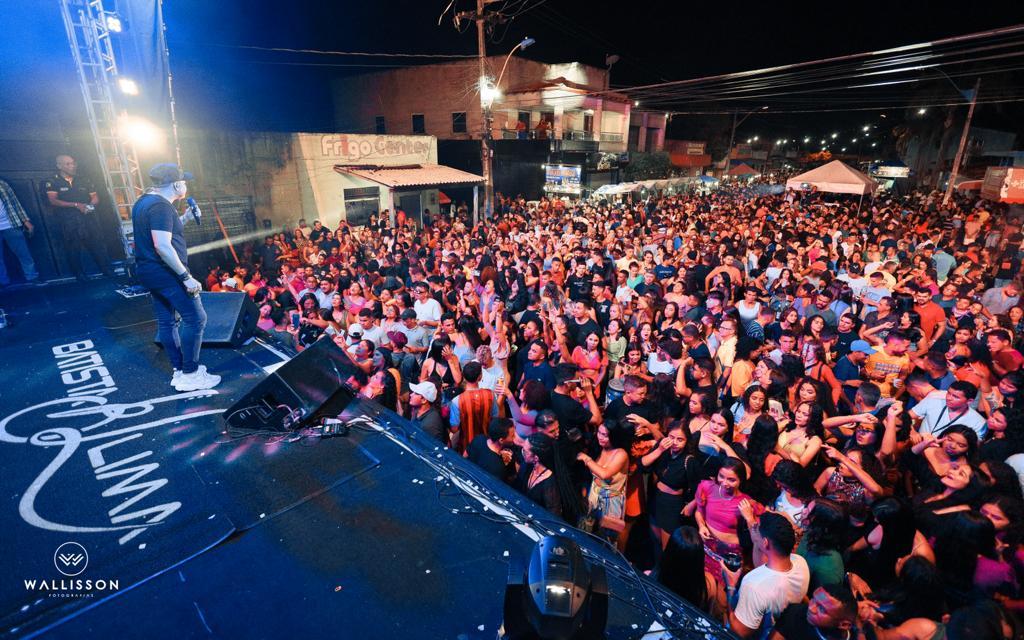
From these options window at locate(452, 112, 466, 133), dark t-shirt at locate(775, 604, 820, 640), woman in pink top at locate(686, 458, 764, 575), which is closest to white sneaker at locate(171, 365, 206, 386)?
woman in pink top at locate(686, 458, 764, 575)

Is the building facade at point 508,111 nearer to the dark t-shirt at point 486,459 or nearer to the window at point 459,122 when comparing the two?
the window at point 459,122

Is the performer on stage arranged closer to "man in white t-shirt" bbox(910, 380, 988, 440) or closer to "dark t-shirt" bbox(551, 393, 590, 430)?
"dark t-shirt" bbox(551, 393, 590, 430)

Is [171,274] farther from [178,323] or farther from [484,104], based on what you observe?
[484,104]

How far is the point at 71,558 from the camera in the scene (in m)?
2.10

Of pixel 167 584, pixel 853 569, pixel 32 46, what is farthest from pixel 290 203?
pixel 853 569

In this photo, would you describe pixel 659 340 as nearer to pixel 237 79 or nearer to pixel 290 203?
pixel 290 203

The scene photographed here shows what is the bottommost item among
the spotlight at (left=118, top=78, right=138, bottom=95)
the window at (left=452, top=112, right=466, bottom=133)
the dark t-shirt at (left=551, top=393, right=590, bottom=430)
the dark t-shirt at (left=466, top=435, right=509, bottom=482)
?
the dark t-shirt at (left=466, top=435, right=509, bottom=482)

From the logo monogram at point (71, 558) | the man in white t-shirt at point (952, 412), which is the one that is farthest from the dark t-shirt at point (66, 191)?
the man in white t-shirt at point (952, 412)

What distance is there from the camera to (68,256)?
7.25 metres

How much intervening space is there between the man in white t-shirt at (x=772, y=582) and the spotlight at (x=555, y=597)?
1.37 meters

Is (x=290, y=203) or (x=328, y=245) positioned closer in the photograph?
(x=328, y=245)

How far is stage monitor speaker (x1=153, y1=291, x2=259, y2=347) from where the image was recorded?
452cm

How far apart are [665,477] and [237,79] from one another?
25.0 metres

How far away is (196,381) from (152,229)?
46.5 inches
